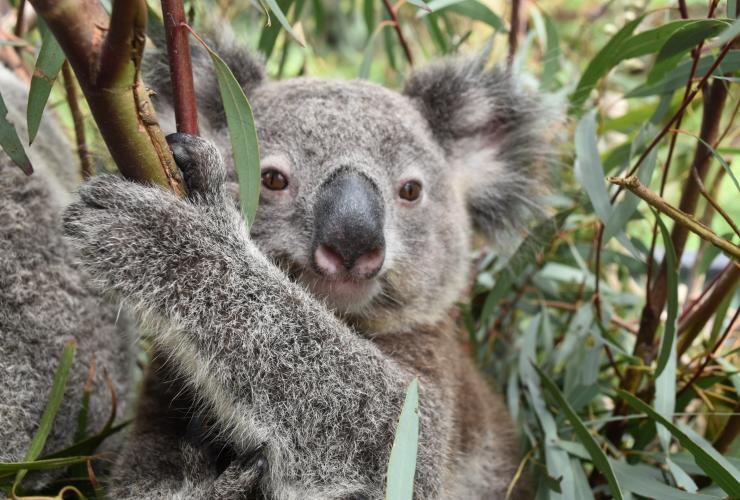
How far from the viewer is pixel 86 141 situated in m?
2.49

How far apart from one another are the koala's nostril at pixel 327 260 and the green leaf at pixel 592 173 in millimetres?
737

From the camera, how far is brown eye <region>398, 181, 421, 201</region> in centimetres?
226

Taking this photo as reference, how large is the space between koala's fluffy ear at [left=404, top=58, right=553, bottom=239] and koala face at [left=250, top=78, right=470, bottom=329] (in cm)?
12

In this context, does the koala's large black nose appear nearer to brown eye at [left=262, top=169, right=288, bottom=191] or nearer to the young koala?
the young koala

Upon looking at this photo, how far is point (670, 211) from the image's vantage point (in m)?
1.76

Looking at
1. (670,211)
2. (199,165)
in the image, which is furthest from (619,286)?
(199,165)

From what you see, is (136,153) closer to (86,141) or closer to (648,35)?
(86,141)

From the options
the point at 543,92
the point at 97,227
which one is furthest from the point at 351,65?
the point at 97,227

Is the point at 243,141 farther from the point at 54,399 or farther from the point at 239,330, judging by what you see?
the point at 54,399

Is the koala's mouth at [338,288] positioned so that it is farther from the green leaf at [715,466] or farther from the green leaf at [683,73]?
the green leaf at [683,73]

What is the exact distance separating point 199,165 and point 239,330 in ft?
1.23

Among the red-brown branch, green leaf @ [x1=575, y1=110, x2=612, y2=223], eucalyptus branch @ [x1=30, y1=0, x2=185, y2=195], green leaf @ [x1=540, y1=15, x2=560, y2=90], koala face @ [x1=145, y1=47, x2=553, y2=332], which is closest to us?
eucalyptus branch @ [x1=30, y1=0, x2=185, y2=195]

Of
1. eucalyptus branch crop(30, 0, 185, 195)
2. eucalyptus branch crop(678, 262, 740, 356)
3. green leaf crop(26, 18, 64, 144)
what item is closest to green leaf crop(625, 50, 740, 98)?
eucalyptus branch crop(678, 262, 740, 356)

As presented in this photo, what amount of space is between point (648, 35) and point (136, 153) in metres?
1.53
